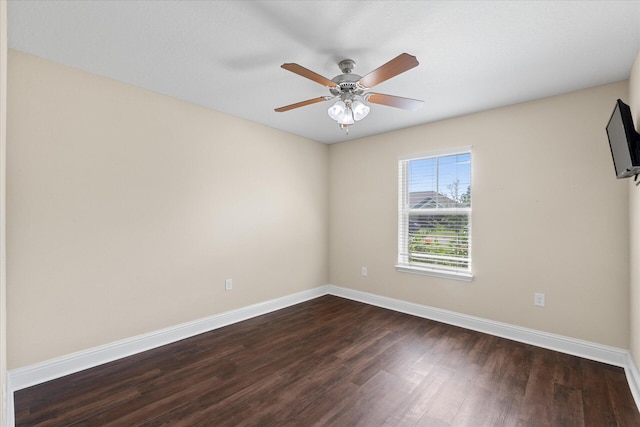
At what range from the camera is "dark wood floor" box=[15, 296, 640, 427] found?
1916mm

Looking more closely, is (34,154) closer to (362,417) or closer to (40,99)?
(40,99)

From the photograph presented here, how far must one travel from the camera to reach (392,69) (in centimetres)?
183

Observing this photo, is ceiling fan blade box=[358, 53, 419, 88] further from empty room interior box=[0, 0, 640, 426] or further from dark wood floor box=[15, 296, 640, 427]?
dark wood floor box=[15, 296, 640, 427]

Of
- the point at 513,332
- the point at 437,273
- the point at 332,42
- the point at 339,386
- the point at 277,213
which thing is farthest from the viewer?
the point at 277,213

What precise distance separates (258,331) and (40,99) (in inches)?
110

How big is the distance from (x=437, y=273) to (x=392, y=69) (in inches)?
104

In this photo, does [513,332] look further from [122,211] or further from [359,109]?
[122,211]

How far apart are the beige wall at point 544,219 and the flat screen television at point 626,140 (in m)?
0.79

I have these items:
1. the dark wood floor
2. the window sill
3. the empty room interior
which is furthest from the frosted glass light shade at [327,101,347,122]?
the window sill

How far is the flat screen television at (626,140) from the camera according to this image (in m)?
1.83

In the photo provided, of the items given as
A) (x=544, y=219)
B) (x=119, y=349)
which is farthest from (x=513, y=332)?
(x=119, y=349)

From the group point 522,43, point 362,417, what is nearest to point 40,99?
point 362,417

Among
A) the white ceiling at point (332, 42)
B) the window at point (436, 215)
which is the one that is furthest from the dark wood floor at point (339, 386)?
the white ceiling at point (332, 42)

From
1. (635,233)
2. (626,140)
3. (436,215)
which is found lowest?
(635,233)
